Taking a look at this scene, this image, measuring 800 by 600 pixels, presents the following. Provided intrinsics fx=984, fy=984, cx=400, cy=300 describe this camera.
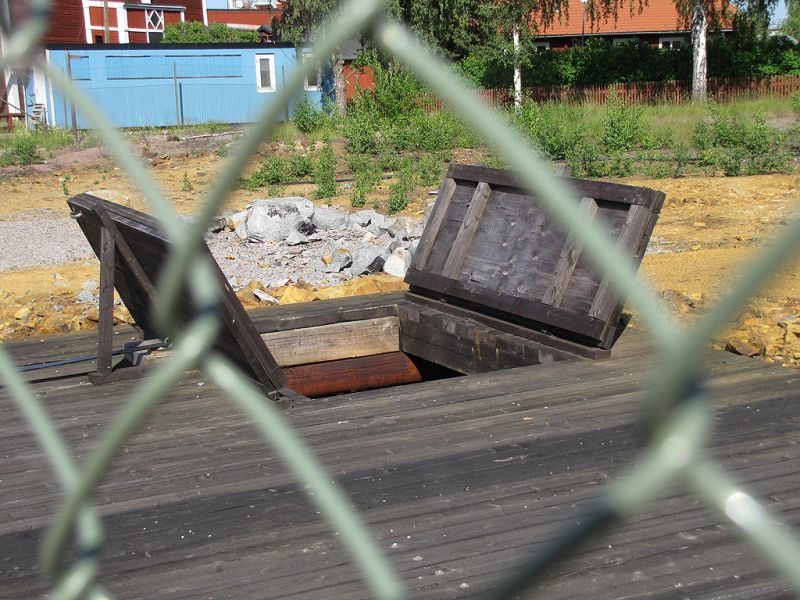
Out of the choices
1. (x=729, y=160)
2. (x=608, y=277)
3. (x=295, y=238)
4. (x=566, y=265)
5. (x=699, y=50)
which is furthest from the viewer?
(x=699, y=50)

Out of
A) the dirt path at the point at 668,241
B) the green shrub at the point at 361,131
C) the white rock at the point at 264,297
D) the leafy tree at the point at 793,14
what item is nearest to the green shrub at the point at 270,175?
the dirt path at the point at 668,241

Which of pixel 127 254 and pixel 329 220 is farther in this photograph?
pixel 329 220

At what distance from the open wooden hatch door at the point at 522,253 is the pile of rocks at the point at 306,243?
3220mm

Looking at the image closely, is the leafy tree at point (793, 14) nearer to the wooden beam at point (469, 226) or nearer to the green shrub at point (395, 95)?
the wooden beam at point (469, 226)

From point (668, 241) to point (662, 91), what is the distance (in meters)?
20.4

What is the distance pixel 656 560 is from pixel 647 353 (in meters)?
2.42

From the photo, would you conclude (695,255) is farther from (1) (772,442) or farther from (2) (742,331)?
(1) (772,442)

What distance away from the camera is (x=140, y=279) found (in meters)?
4.71

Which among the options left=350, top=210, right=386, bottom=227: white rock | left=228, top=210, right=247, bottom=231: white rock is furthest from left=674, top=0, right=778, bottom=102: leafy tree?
left=228, top=210, right=247, bottom=231: white rock

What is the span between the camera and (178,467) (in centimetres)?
363

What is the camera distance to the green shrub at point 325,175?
15.2 m

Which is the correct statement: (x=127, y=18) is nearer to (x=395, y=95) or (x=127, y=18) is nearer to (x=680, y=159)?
(x=395, y=95)

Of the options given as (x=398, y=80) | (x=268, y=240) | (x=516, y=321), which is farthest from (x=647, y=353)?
(x=398, y=80)

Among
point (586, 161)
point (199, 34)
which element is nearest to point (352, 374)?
point (586, 161)
